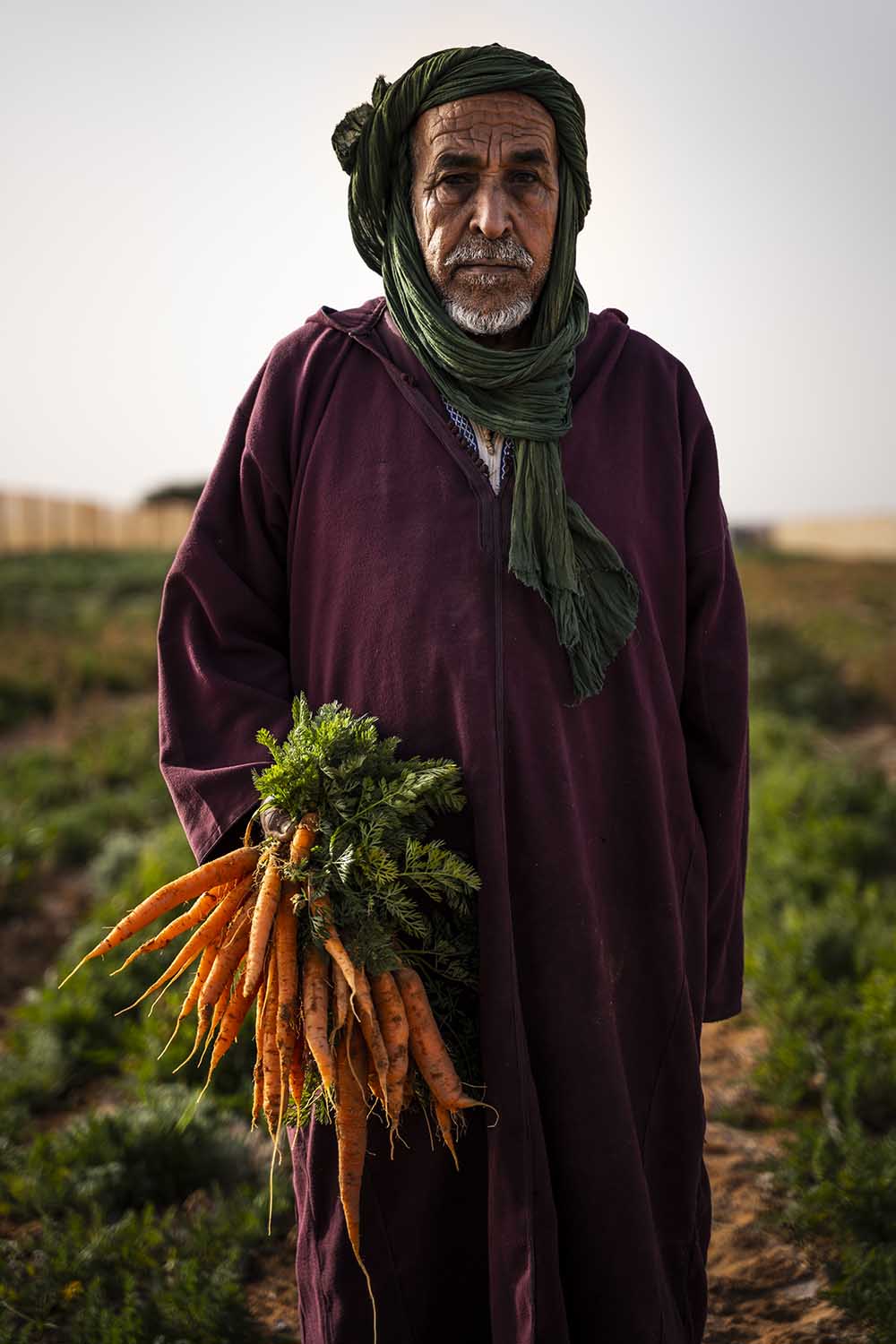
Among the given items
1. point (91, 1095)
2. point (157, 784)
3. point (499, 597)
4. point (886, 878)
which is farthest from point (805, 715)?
point (499, 597)

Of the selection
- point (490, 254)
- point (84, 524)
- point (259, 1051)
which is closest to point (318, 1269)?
point (259, 1051)

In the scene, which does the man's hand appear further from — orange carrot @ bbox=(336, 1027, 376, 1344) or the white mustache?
the white mustache

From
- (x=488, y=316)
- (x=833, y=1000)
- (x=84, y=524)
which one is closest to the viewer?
(x=488, y=316)

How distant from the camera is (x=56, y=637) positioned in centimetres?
1383

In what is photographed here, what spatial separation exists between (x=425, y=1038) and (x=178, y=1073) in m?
2.38

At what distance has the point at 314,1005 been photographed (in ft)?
6.93

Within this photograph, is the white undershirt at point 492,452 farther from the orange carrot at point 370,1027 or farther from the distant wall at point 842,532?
the distant wall at point 842,532

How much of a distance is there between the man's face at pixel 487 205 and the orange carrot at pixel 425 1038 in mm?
1402

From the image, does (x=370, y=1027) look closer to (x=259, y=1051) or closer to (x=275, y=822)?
(x=259, y=1051)

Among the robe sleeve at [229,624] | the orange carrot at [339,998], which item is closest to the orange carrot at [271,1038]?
the orange carrot at [339,998]

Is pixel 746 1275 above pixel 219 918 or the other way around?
the other way around

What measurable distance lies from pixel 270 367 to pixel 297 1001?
1.40m

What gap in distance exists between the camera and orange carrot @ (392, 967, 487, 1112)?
215cm

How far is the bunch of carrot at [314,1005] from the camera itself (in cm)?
210
